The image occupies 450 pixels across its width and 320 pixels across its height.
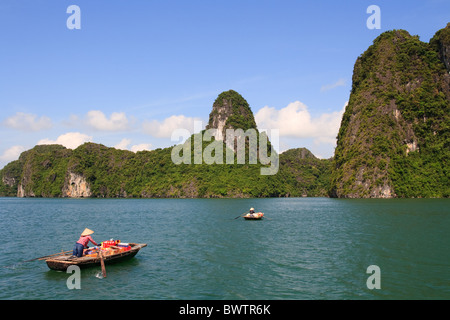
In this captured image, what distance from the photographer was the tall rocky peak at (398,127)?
91.5 metres

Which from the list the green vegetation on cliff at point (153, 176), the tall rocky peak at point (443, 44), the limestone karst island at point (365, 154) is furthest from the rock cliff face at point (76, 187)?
the tall rocky peak at point (443, 44)

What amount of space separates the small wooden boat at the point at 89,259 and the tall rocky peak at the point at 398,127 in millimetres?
86534

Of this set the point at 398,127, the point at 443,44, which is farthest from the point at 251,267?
the point at 443,44

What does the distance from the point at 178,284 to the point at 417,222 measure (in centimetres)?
2782

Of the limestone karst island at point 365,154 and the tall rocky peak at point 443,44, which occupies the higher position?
the tall rocky peak at point 443,44

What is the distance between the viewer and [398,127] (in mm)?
99375

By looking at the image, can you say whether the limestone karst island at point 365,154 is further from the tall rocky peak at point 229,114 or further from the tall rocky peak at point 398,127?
the tall rocky peak at point 229,114

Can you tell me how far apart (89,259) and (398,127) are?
336 feet

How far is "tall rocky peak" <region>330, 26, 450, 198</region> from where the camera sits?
3602 inches

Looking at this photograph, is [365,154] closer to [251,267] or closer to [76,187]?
[251,267]

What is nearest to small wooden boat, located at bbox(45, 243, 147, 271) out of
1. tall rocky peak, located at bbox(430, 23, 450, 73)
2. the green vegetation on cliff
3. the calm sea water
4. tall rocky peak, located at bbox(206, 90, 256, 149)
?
the calm sea water

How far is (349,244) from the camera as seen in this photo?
2253 cm

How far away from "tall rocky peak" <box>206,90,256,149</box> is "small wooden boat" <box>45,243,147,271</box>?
12882 cm
